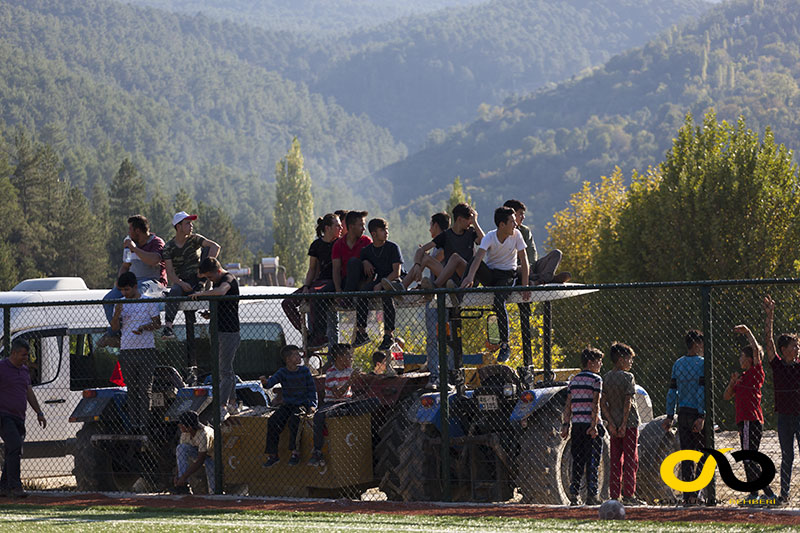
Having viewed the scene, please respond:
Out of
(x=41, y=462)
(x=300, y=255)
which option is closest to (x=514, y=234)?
(x=41, y=462)

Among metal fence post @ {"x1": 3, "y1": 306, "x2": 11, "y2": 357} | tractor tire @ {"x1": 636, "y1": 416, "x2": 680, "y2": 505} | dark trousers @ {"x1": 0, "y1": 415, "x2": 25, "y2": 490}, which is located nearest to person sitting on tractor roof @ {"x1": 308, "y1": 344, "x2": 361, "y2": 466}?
tractor tire @ {"x1": 636, "y1": 416, "x2": 680, "y2": 505}

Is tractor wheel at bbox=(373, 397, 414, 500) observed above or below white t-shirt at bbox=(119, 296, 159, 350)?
below

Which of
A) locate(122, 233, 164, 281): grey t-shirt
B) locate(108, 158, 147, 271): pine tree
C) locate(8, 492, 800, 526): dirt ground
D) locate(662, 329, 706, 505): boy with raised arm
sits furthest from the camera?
locate(108, 158, 147, 271): pine tree

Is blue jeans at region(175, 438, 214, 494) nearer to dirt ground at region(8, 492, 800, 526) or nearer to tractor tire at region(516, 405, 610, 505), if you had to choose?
dirt ground at region(8, 492, 800, 526)

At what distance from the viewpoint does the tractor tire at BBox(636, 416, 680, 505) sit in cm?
1116

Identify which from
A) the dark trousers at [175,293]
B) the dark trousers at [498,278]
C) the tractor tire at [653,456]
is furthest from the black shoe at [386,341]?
the tractor tire at [653,456]

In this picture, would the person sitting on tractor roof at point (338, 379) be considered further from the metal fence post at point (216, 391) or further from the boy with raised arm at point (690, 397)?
the boy with raised arm at point (690, 397)

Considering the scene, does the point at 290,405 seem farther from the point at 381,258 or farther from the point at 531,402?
the point at 531,402

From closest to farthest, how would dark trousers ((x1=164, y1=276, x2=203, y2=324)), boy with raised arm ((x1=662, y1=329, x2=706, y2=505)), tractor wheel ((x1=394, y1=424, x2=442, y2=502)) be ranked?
boy with raised arm ((x1=662, y1=329, x2=706, y2=505))
tractor wheel ((x1=394, y1=424, x2=442, y2=502))
dark trousers ((x1=164, y1=276, x2=203, y2=324))

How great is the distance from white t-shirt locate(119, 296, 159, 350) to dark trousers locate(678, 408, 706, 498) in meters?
5.43

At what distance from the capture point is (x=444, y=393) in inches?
399

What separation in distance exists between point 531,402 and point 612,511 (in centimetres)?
156

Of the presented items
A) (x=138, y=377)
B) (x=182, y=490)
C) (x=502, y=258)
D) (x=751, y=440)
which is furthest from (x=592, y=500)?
(x=138, y=377)

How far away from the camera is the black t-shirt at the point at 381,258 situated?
11.7 m
